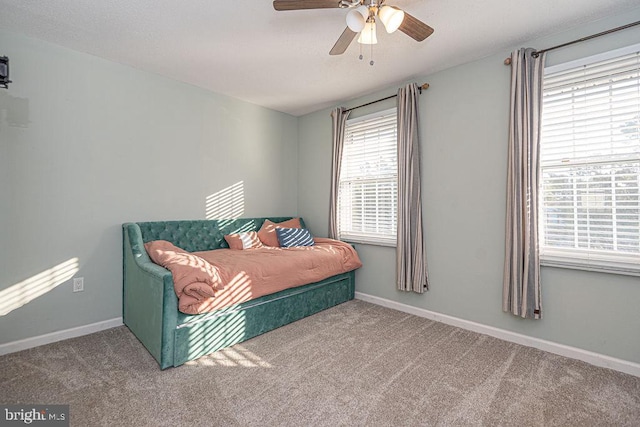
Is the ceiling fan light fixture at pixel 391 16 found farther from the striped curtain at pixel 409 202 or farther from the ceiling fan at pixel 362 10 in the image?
the striped curtain at pixel 409 202

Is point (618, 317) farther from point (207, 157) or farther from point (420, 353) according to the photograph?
point (207, 157)

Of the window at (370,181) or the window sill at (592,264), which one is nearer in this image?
the window sill at (592,264)

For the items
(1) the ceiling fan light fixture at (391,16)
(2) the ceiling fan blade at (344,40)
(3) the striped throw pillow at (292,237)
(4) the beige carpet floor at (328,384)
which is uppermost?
(2) the ceiling fan blade at (344,40)

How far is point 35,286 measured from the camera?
2480mm

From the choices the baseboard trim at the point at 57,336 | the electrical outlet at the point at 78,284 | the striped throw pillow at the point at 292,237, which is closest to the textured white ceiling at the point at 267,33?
the striped throw pillow at the point at 292,237

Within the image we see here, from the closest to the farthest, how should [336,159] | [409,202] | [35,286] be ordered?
[35,286]
[409,202]
[336,159]

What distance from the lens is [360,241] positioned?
12.3 feet

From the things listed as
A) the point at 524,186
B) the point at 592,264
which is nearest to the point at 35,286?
the point at 524,186

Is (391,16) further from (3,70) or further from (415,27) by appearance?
(3,70)

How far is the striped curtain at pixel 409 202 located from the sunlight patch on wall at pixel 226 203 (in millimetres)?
1989

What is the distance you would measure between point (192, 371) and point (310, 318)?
4.12 ft

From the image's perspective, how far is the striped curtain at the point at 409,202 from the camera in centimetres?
312

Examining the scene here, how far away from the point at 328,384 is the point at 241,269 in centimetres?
113

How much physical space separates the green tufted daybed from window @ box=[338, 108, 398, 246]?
63 centimetres
